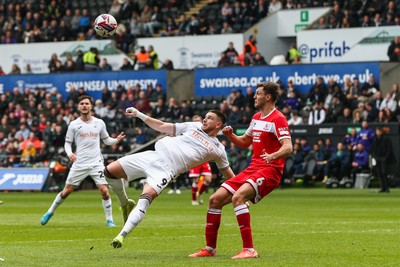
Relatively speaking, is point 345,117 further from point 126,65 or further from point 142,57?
point 126,65

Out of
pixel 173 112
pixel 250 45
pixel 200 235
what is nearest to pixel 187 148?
pixel 200 235

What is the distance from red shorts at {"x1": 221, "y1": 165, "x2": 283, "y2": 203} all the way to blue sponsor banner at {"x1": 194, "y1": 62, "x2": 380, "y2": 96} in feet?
88.8

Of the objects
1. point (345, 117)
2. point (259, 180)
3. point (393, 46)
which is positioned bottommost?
point (345, 117)

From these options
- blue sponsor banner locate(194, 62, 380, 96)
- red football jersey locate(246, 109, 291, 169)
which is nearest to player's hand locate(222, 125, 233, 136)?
red football jersey locate(246, 109, 291, 169)

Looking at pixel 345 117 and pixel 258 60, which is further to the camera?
pixel 258 60

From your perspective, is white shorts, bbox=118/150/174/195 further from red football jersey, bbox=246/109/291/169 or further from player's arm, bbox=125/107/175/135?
red football jersey, bbox=246/109/291/169

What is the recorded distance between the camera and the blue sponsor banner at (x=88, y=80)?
155ft

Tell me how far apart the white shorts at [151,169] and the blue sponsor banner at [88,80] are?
30450mm

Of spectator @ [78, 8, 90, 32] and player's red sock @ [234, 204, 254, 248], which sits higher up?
spectator @ [78, 8, 90, 32]

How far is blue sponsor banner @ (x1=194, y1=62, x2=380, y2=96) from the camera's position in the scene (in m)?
42.3

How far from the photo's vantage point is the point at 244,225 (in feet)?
49.2

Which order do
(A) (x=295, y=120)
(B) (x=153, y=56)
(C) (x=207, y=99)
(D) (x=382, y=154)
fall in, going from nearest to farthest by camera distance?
(D) (x=382, y=154) → (A) (x=295, y=120) → (C) (x=207, y=99) → (B) (x=153, y=56)

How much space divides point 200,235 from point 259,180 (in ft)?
14.1

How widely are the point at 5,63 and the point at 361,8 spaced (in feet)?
58.7
